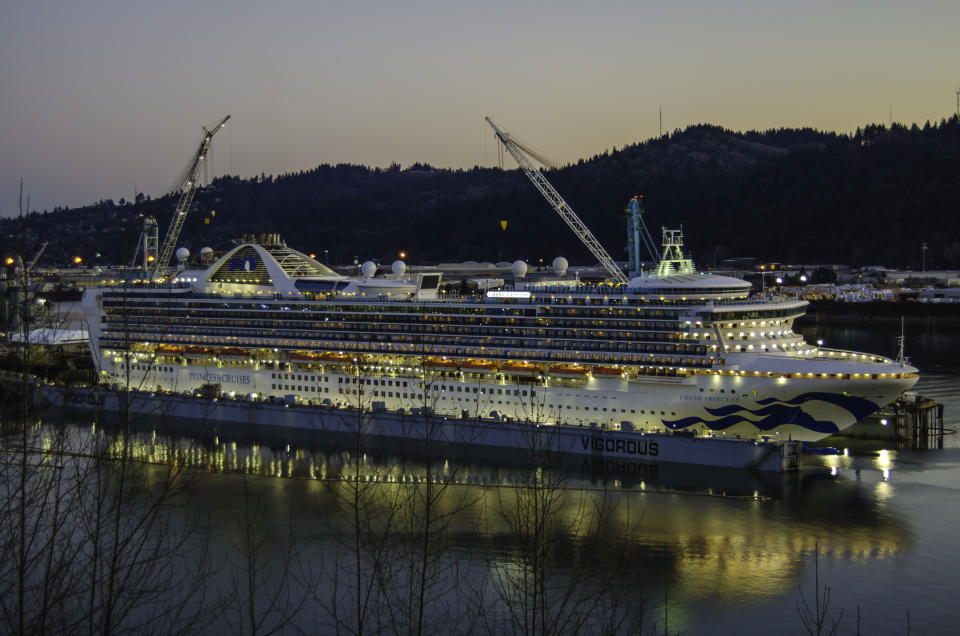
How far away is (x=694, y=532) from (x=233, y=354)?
26649 millimetres

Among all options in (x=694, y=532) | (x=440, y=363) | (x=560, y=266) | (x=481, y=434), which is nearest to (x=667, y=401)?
(x=481, y=434)

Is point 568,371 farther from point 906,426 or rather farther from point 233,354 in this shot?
point 233,354

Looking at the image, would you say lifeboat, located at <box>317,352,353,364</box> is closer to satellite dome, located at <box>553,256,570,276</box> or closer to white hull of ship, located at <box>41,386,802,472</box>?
white hull of ship, located at <box>41,386,802,472</box>

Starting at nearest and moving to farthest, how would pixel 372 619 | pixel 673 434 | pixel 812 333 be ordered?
pixel 372 619 < pixel 673 434 < pixel 812 333

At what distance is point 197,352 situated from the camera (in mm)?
48750

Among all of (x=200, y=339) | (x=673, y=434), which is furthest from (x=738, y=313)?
(x=200, y=339)

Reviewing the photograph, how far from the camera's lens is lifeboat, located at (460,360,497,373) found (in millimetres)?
40719

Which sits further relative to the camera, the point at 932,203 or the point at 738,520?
the point at 932,203

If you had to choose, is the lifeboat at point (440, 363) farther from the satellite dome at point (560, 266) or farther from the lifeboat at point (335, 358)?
the satellite dome at point (560, 266)

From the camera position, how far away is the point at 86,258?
186500 mm

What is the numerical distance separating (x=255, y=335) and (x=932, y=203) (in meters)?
128

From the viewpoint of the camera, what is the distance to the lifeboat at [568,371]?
1525 inches

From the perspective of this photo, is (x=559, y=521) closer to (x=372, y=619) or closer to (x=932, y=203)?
(x=372, y=619)

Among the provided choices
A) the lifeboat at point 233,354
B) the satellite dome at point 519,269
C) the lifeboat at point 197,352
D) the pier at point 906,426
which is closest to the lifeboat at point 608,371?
the pier at point 906,426
